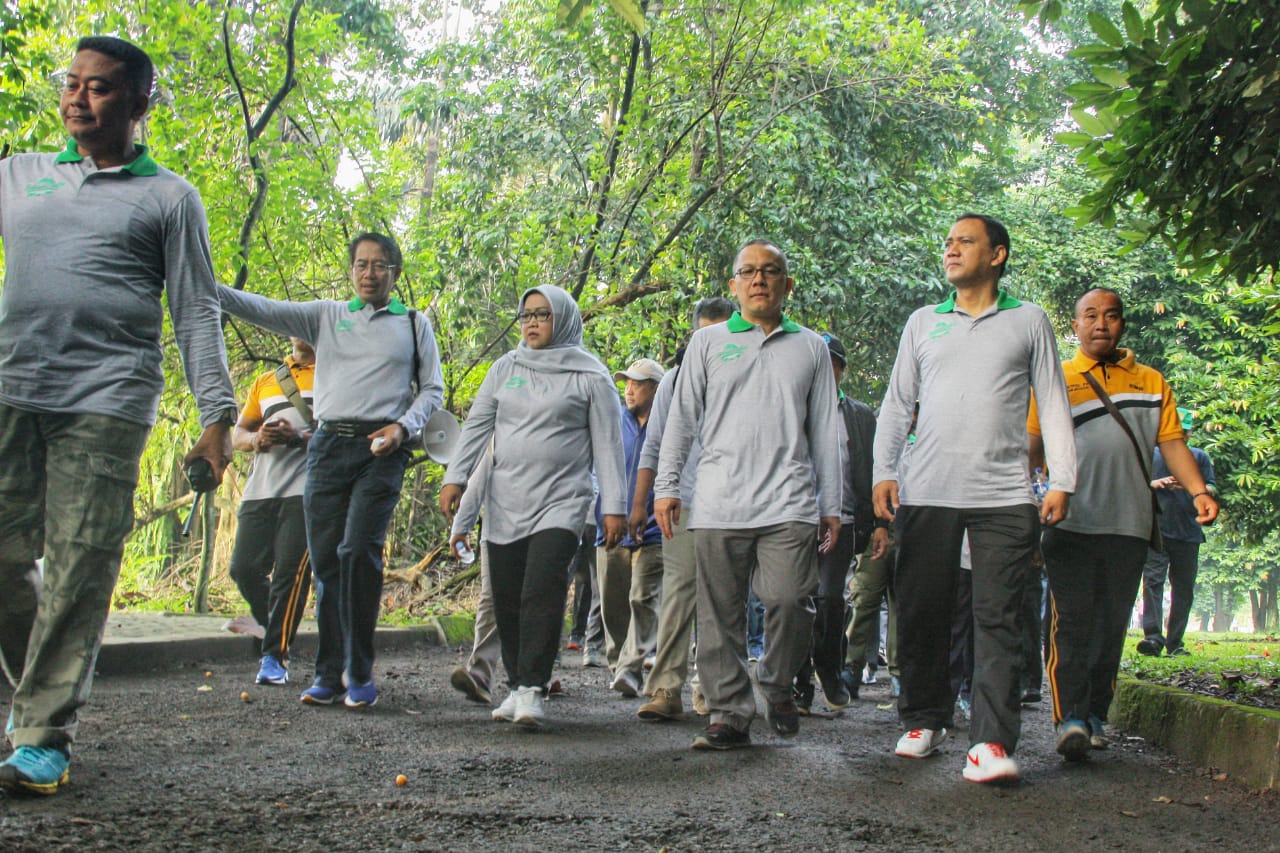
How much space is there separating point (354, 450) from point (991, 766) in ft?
11.2

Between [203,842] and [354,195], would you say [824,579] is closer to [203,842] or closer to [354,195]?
[203,842]

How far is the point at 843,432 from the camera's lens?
7.52 metres

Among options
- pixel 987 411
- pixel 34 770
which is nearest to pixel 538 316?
pixel 987 411

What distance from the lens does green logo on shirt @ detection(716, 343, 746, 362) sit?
19.1ft

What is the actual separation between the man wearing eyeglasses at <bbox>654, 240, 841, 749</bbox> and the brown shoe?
0.95 metres

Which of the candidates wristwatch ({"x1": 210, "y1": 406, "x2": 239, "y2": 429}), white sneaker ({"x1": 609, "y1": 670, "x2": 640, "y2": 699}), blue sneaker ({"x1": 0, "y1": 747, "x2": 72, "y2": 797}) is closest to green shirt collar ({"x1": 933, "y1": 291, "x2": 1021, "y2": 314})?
wristwatch ({"x1": 210, "y1": 406, "x2": 239, "y2": 429})

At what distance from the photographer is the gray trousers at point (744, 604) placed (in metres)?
5.55

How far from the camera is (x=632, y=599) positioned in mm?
8031

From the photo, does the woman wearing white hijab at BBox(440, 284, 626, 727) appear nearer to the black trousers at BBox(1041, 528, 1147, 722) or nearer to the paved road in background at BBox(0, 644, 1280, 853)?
the paved road in background at BBox(0, 644, 1280, 853)

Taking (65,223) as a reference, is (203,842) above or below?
below

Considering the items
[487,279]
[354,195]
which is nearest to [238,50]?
[354,195]

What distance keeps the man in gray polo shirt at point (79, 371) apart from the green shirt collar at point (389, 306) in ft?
8.50

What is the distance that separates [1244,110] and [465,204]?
34.0 feet

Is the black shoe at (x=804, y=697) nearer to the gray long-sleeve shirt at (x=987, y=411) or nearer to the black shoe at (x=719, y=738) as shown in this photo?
the black shoe at (x=719, y=738)
